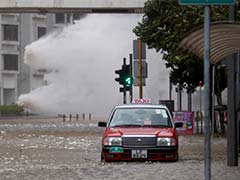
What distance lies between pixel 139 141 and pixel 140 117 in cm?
165

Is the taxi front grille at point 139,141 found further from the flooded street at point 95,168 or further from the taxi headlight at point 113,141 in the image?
the flooded street at point 95,168

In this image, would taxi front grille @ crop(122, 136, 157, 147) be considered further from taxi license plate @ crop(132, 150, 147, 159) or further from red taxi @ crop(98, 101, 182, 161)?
taxi license plate @ crop(132, 150, 147, 159)

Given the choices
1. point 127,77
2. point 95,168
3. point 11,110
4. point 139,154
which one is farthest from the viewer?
point 11,110

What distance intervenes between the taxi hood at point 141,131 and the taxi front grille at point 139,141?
173mm

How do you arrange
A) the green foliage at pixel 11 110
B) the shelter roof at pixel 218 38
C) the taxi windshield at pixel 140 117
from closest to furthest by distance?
the shelter roof at pixel 218 38
the taxi windshield at pixel 140 117
the green foliage at pixel 11 110

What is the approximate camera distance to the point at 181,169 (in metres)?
15.9

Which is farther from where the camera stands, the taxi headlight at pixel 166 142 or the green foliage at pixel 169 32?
the green foliage at pixel 169 32

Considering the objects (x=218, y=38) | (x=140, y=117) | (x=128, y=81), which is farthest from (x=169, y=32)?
(x=218, y=38)

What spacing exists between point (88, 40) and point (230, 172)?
50115 millimetres

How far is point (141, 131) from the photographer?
17.4 metres

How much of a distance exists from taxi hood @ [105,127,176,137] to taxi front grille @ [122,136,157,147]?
6.8 inches

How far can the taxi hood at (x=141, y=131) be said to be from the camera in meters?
17.2

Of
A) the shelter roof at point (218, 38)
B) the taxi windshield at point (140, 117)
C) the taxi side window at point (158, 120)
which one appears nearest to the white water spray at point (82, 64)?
the taxi windshield at point (140, 117)

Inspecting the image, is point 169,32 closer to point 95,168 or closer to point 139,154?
point 139,154
